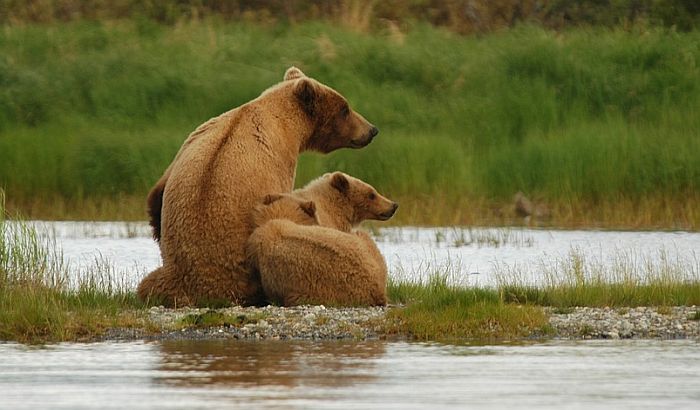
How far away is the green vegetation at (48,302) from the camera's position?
485 inches

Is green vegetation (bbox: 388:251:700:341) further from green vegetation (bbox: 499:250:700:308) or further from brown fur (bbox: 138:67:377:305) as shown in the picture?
brown fur (bbox: 138:67:377:305)

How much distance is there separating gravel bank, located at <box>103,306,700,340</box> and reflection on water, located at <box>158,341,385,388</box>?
224 millimetres

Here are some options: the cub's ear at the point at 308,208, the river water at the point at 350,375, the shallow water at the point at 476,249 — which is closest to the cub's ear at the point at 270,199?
the cub's ear at the point at 308,208

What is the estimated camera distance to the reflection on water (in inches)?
395

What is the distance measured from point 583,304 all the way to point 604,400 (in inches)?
181

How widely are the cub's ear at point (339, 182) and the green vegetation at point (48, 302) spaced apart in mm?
1813

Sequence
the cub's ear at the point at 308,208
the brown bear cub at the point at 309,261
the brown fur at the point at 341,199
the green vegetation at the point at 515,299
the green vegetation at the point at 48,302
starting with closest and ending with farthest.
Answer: the green vegetation at the point at 48,302, the green vegetation at the point at 515,299, the brown bear cub at the point at 309,261, the cub's ear at the point at 308,208, the brown fur at the point at 341,199

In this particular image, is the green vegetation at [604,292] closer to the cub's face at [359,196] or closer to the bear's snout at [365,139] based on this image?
the cub's face at [359,196]

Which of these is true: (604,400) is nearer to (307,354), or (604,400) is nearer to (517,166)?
(307,354)

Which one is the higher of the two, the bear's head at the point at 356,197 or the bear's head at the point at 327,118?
the bear's head at the point at 327,118

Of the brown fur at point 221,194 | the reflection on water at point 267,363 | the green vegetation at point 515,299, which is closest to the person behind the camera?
the reflection on water at point 267,363

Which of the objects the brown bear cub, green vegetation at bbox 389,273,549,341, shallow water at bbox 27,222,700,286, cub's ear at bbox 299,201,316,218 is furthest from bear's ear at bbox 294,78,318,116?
shallow water at bbox 27,222,700,286

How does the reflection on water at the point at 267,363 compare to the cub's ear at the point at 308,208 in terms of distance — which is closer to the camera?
the reflection on water at the point at 267,363

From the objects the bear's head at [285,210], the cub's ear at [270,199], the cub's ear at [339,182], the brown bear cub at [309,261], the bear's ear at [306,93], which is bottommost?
the brown bear cub at [309,261]
